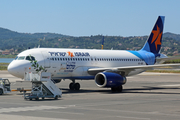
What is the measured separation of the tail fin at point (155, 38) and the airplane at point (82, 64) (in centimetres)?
351

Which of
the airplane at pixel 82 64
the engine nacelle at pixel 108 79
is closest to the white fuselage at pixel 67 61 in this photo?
the airplane at pixel 82 64

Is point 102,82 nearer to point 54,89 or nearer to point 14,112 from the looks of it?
point 54,89

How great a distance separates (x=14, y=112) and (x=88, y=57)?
17565 millimetres

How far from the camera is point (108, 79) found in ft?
102

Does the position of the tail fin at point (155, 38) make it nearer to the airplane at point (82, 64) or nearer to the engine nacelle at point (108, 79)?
the airplane at point (82, 64)

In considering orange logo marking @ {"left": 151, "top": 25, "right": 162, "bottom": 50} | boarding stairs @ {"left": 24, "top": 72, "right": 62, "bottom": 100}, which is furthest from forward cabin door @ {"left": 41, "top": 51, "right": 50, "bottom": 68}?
orange logo marking @ {"left": 151, "top": 25, "right": 162, "bottom": 50}

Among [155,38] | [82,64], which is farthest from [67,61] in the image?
[155,38]

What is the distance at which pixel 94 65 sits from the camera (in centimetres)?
3512

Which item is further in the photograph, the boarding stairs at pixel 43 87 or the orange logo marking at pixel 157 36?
the orange logo marking at pixel 157 36

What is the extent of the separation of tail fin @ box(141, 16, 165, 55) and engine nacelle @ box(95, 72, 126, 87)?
38.6 feet

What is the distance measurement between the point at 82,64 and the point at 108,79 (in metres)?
3.85

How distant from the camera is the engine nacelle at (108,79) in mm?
31078

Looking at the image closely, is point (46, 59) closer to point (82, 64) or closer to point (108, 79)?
point (82, 64)

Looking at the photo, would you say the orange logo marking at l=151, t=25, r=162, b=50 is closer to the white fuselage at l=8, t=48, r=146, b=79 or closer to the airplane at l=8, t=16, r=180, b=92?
the airplane at l=8, t=16, r=180, b=92
